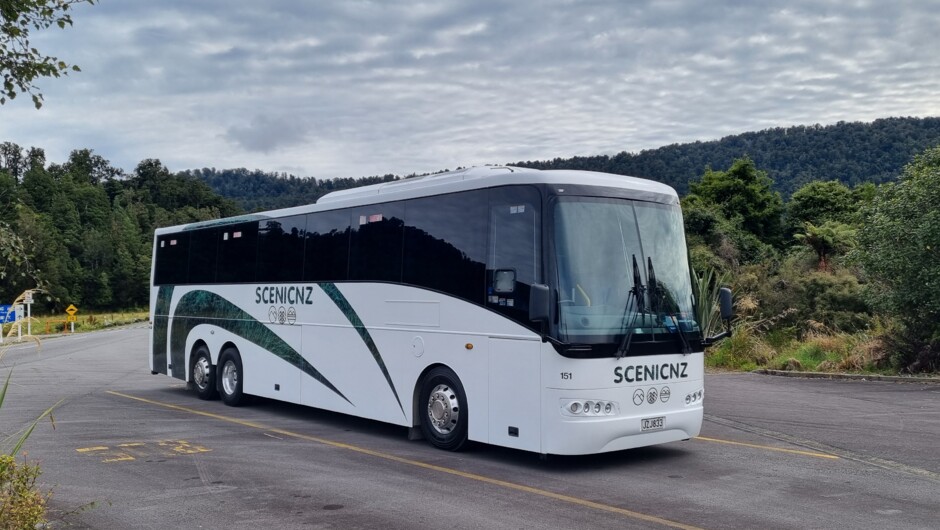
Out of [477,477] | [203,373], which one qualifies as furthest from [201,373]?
[477,477]

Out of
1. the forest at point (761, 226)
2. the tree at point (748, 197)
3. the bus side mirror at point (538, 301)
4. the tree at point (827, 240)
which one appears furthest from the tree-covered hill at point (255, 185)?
the bus side mirror at point (538, 301)

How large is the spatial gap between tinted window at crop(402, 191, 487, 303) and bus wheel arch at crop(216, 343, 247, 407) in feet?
17.9

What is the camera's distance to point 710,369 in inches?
848

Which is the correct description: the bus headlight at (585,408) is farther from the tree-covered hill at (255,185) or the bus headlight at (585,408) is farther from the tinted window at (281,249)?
the tree-covered hill at (255,185)

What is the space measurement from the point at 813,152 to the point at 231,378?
98.7m

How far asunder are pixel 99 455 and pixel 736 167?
2624 inches

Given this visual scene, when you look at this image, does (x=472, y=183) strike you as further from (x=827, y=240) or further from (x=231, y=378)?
(x=827, y=240)

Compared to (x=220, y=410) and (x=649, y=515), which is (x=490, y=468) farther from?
(x=220, y=410)

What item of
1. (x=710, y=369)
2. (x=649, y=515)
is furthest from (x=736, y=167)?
(x=649, y=515)

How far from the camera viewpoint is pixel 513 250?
380 inches

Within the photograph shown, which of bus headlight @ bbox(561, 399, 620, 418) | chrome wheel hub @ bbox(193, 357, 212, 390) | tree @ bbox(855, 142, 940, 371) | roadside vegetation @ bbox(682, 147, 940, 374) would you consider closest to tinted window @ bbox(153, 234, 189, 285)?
chrome wheel hub @ bbox(193, 357, 212, 390)

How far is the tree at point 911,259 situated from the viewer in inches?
691

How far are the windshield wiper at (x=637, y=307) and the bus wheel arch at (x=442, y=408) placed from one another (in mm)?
2028

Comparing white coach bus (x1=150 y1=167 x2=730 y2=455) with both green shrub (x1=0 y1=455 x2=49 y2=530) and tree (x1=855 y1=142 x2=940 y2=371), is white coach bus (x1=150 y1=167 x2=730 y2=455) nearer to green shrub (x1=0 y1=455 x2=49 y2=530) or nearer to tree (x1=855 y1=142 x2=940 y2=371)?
green shrub (x1=0 y1=455 x2=49 y2=530)
